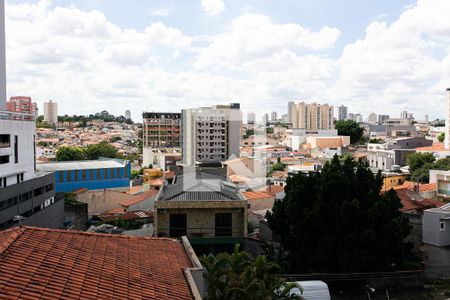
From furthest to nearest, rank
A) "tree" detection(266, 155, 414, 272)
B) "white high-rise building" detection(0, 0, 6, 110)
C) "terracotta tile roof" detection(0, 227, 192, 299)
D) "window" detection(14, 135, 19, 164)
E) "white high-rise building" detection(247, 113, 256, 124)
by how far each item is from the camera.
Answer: "white high-rise building" detection(247, 113, 256, 124) < "white high-rise building" detection(0, 0, 6, 110) < "window" detection(14, 135, 19, 164) < "tree" detection(266, 155, 414, 272) < "terracotta tile roof" detection(0, 227, 192, 299)

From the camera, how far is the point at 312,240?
1612cm

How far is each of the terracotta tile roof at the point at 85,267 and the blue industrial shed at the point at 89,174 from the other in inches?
1415

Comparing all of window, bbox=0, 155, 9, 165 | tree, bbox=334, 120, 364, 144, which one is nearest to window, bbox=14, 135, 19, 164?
window, bbox=0, 155, 9, 165

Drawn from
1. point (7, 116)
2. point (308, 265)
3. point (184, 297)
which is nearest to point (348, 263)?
point (308, 265)

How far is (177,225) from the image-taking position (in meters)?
18.0

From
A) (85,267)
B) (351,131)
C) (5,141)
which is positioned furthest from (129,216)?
(351,131)

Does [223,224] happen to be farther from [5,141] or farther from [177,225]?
[5,141]

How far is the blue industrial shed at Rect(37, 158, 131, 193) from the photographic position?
142 feet

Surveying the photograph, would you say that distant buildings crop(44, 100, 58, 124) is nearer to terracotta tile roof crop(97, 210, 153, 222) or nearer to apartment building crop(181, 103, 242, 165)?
apartment building crop(181, 103, 242, 165)

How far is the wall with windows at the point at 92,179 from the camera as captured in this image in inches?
1703

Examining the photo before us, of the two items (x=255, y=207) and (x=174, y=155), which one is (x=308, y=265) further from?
(x=174, y=155)

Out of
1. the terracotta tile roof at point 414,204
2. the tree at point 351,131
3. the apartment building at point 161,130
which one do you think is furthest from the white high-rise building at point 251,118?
the terracotta tile roof at point 414,204

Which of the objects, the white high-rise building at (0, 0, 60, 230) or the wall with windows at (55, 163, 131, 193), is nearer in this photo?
the white high-rise building at (0, 0, 60, 230)

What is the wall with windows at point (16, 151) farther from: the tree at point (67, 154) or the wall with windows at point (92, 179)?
the tree at point (67, 154)
